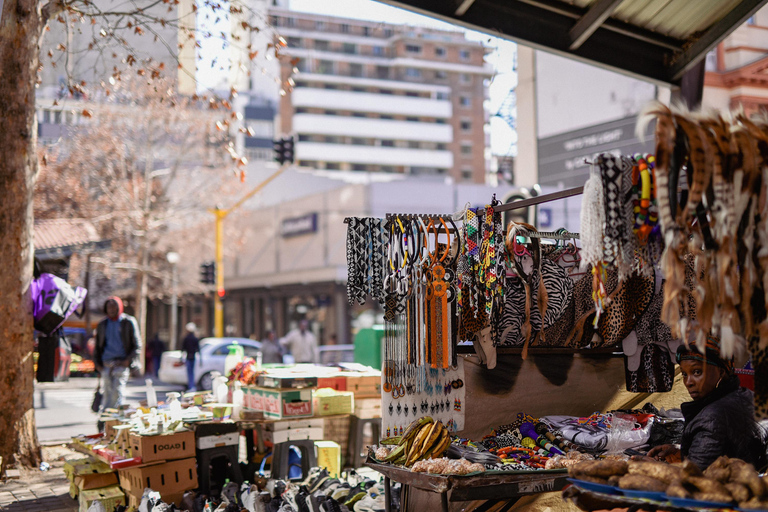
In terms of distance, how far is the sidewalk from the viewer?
7.68 metres

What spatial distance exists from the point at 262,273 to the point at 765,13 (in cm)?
2478

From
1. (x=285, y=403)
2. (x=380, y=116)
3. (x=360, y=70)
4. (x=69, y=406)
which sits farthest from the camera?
(x=360, y=70)

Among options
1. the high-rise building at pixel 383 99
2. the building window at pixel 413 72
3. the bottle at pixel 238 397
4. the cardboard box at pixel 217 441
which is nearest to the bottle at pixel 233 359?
the bottle at pixel 238 397

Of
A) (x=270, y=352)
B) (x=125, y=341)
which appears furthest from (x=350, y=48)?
(x=125, y=341)

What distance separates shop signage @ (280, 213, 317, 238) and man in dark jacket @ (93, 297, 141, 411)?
63.9 feet

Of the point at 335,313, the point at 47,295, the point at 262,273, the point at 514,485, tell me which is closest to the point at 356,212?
the point at 335,313

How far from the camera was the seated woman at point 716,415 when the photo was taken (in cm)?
428

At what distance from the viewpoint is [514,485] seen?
493 cm

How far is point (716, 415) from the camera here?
14.1 feet

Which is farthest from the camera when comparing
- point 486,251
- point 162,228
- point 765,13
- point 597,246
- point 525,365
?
point 162,228

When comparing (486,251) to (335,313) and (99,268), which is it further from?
(99,268)

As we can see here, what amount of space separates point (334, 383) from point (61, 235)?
13.4m

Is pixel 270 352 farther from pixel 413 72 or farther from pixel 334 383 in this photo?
pixel 413 72

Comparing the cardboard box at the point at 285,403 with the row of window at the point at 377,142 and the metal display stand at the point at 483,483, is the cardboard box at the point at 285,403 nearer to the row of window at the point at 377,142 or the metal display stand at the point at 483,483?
the metal display stand at the point at 483,483
